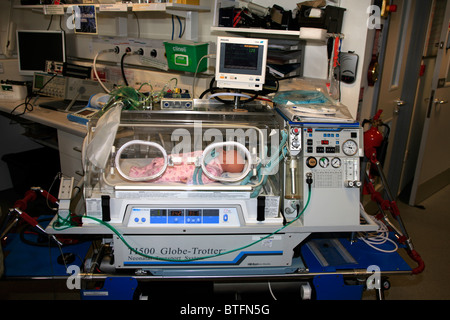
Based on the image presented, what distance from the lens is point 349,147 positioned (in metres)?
1.58

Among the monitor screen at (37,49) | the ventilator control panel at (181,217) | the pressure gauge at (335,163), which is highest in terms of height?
the monitor screen at (37,49)

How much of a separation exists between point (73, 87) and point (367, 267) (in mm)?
2791

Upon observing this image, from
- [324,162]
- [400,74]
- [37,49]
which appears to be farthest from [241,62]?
[37,49]

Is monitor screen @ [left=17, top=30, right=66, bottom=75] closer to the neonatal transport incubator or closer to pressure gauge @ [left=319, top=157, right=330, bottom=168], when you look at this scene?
the neonatal transport incubator

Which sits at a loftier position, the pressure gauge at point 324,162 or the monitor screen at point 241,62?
the monitor screen at point 241,62

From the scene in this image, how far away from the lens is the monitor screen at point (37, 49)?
11.6 ft

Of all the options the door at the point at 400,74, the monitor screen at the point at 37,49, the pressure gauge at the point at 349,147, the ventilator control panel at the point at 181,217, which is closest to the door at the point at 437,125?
the door at the point at 400,74

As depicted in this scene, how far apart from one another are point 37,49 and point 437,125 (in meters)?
3.99

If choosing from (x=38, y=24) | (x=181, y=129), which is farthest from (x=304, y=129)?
(x=38, y=24)

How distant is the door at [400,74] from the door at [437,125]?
145 mm

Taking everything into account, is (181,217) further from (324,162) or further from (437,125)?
(437,125)

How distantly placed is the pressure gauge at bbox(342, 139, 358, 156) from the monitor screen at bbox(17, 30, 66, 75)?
300 centimetres

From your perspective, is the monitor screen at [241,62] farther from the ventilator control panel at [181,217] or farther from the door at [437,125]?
the door at [437,125]

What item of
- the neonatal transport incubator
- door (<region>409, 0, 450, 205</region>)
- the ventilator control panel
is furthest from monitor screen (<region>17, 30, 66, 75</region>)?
door (<region>409, 0, 450, 205</region>)
